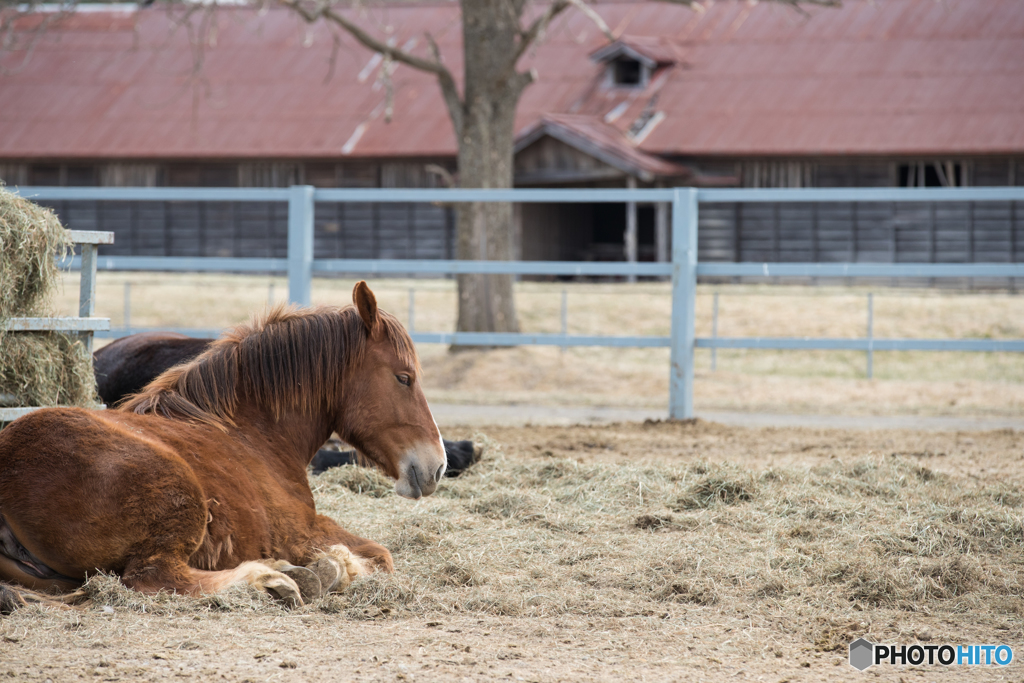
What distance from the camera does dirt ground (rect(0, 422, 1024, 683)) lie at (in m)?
2.78

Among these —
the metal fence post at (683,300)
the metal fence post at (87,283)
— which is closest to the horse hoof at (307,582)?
the metal fence post at (87,283)

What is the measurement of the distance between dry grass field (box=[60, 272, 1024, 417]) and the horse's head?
5.50 metres

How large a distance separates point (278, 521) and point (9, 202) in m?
2.11

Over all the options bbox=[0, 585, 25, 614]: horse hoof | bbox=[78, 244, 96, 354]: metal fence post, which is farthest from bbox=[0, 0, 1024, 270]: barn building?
bbox=[0, 585, 25, 614]: horse hoof

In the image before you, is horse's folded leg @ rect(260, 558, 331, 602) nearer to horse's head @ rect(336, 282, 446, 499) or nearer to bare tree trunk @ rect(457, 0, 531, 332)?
horse's head @ rect(336, 282, 446, 499)

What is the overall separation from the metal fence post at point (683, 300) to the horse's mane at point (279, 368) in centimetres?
413

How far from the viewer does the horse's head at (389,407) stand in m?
3.64

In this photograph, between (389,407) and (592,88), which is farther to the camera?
(592,88)

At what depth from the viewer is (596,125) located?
21.6 m

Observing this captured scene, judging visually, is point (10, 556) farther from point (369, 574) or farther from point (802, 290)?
point (802, 290)

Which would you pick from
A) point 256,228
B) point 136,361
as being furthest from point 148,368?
point 256,228

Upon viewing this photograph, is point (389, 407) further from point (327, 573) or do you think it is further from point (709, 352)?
point (709, 352)

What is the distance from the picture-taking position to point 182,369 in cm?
384

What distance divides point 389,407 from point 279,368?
44 centimetres
